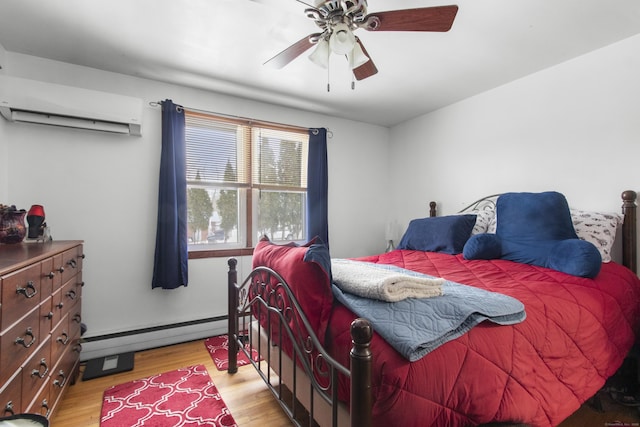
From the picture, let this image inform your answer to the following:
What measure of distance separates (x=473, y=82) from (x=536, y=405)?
8.67 ft

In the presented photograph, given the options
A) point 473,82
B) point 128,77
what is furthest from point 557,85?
point 128,77

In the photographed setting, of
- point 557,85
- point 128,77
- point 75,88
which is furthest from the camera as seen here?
point 128,77

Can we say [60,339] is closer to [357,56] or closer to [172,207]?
[172,207]

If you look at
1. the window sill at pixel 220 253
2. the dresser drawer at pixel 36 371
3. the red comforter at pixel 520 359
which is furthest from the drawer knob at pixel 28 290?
the window sill at pixel 220 253

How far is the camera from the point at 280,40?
211 centimetres

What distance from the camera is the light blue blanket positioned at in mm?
961

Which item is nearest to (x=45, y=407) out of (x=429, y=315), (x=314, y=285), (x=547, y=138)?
(x=314, y=285)

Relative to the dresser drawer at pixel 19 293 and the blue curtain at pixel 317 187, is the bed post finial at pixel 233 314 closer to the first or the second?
the dresser drawer at pixel 19 293

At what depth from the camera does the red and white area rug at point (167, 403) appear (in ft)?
5.56

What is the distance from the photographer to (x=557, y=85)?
246 centimetres

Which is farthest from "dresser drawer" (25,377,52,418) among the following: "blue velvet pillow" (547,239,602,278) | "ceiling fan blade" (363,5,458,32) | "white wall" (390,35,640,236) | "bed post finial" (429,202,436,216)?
"white wall" (390,35,640,236)

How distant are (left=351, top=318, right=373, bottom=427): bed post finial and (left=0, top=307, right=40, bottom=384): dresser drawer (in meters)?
1.24

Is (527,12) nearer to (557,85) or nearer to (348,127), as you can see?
(557,85)

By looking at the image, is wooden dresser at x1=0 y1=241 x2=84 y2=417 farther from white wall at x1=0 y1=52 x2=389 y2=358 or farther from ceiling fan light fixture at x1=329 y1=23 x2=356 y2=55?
ceiling fan light fixture at x1=329 y1=23 x2=356 y2=55
